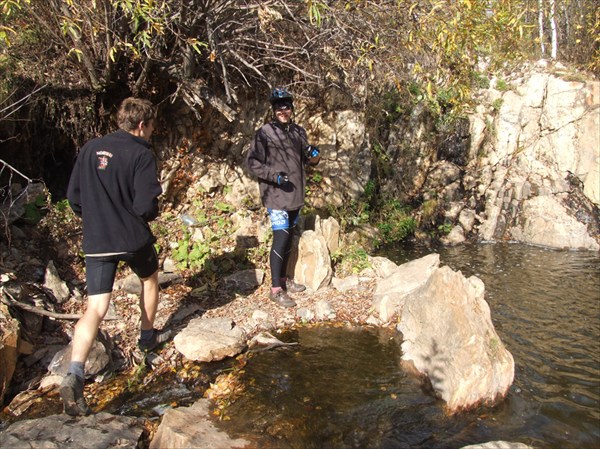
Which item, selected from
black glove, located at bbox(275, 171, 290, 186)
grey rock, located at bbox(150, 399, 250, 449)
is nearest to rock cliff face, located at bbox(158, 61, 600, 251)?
black glove, located at bbox(275, 171, 290, 186)

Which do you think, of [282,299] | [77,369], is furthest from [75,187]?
[282,299]

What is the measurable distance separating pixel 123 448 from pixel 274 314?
2.45 m

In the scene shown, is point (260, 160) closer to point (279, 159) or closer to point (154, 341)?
point (279, 159)

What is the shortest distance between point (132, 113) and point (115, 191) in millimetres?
688

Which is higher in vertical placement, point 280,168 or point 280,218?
point 280,168

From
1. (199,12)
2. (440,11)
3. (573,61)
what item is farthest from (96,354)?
(573,61)

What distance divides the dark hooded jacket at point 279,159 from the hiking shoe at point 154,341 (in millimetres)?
1898

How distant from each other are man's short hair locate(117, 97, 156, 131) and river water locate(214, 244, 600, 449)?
2475 millimetres

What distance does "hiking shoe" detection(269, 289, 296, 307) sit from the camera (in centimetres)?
519

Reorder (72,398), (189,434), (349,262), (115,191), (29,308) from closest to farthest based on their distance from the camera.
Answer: (189,434) → (72,398) → (115,191) → (29,308) → (349,262)

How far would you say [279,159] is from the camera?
201 inches

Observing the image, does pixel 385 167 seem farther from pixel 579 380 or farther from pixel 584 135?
pixel 579 380

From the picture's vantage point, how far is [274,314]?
5082mm

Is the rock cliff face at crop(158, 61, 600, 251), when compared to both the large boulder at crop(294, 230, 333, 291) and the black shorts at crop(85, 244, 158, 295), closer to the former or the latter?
the large boulder at crop(294, 230, 333, 291)
